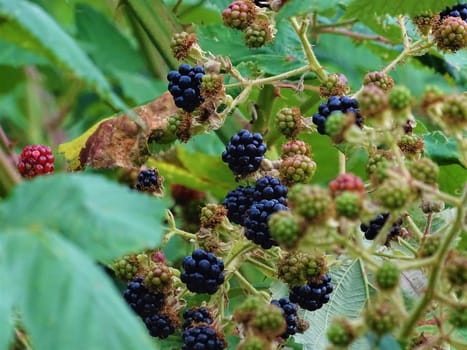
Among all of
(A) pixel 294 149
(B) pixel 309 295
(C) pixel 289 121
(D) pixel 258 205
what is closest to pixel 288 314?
Result: (B) pixel 309 295

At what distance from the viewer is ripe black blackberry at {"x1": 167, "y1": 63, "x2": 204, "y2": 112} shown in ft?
6.16

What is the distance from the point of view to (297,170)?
1735mm

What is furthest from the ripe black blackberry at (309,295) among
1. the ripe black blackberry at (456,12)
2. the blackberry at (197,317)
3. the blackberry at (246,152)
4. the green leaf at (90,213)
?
the ripe black blackberry at (456,12)

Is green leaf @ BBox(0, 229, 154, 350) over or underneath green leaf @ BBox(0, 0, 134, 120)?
underneath

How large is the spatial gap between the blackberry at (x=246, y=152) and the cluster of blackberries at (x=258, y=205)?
0.13 ft

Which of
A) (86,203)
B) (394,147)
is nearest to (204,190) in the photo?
(394,147)

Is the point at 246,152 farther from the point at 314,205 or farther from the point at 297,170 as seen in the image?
the point at 314,205

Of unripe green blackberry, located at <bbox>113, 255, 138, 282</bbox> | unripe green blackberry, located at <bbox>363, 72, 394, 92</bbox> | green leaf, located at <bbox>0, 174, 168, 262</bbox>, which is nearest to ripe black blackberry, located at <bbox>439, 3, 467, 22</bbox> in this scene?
unripe green blackberry, located at <bbox>363, 72, 394, 92</bbox>

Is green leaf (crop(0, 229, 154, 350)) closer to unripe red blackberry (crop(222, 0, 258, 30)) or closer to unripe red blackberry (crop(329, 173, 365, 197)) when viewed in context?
unripe red blackberry (crop(329, 173, 365, 197))

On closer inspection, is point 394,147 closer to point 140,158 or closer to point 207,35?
point 140,158

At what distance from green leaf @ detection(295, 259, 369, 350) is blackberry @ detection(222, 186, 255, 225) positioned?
0.23 metres

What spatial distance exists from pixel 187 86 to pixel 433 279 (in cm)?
74

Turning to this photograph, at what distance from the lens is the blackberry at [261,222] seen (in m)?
1.66

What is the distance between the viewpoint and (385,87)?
6.04 feet
